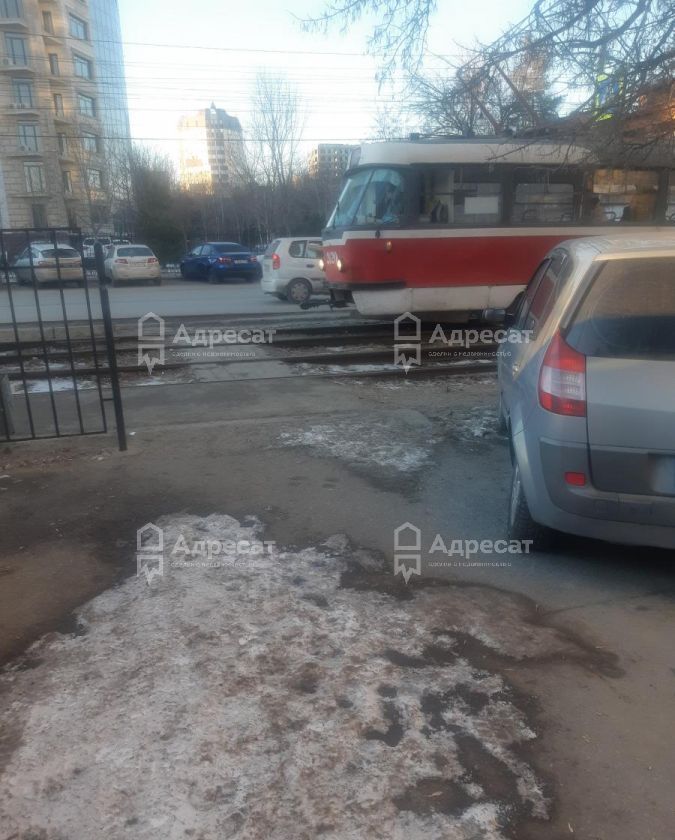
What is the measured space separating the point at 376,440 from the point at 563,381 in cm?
303

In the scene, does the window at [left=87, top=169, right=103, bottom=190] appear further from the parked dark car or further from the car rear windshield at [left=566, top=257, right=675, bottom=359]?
the car rear windshield at [left=566, top=257, right=675, bottom=359]

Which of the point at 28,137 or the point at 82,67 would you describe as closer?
the point at 28,137

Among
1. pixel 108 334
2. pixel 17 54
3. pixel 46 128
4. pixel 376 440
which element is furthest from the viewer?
pixel 17 54

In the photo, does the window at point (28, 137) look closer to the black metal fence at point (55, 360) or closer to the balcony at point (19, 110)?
the balcony at point (19, 110)

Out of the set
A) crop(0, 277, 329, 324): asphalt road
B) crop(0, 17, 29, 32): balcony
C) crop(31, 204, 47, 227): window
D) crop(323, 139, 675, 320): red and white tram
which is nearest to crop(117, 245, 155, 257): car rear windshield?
crop(0, 277, 329, 324): asphalt road

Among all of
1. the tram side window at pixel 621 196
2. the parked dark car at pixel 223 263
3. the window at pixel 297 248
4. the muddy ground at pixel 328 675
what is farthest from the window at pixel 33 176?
the muddy ground at pixel 328 675

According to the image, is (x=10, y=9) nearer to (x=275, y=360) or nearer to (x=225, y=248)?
(x=225, y=248)

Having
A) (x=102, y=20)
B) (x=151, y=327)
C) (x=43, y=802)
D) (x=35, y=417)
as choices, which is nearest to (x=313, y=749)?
(x=43, y=802)

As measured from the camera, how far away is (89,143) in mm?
45969

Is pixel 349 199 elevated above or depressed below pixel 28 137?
below

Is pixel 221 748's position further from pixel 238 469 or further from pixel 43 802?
pixel 238 469

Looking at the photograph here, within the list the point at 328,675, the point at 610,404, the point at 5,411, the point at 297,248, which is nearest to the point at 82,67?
the point at 297,248

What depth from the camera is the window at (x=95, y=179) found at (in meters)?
42.5

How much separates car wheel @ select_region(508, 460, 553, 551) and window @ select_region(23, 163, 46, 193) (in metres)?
49.7
